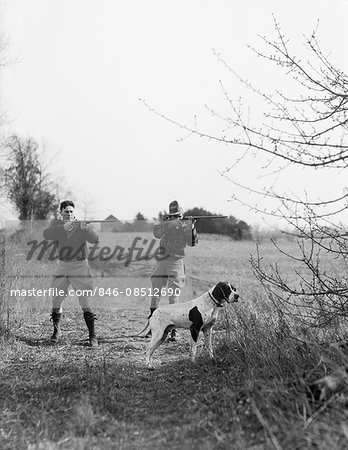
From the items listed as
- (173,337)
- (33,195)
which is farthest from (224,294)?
(33,195)

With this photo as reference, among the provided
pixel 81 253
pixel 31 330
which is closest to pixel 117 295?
pixel 31 330

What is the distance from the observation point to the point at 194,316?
6621 mm

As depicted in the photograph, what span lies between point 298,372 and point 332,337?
153 cm

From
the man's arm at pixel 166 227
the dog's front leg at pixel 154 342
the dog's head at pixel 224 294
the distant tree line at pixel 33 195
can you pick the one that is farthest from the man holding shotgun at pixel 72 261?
the distant tree line at pixel 33 195

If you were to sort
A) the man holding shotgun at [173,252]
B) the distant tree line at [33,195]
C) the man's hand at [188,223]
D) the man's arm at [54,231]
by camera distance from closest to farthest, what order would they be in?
the man's arm at [54,231]
the man holding shotgun at [173,252]
the man's hand at [188,223]
the distant tree line at [33,195]

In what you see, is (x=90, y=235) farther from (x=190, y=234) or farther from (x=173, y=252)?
(x=190, y=234)

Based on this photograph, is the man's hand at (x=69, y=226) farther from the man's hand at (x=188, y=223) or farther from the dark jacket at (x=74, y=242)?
the man's hand at (x=188, y=223)

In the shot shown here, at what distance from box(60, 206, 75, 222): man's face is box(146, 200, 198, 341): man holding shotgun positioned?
1.50 m

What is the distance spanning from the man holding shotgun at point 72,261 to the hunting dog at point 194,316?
1795mm

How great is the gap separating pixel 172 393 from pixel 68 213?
3.95 m

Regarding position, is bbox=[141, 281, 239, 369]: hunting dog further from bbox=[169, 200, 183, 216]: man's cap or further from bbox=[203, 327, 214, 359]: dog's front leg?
bbox=[169, 200, 183, 216]: man's cap

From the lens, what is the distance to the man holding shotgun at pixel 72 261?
8.16 metres

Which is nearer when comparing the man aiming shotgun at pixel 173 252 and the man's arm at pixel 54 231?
the man's arm at pixel 54 231

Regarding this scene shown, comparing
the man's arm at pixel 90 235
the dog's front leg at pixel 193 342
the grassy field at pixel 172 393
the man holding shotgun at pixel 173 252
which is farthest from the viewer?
the man holding shotgun at pixel 173 252
